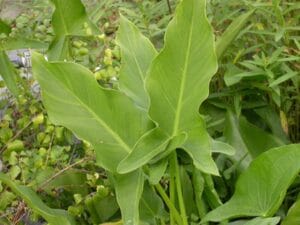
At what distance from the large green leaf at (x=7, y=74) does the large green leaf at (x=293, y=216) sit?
0.71 metres

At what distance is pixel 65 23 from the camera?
162 centimetres

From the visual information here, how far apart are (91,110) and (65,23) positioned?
1.23ft

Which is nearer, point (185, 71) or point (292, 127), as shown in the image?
point (185, 71)

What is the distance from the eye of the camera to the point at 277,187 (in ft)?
4.58

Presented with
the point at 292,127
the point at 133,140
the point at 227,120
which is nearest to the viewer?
the point at 133,140

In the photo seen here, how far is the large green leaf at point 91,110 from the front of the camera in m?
1.28

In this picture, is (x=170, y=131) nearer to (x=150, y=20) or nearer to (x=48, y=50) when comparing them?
(x=48, y=50)

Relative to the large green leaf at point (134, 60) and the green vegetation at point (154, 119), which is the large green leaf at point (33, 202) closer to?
the green vegetation at point (154, 119)

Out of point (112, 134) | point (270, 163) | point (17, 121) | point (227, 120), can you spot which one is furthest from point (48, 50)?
point (270, 163)

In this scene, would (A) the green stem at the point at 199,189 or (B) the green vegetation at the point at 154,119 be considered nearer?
(B) the green vegetation at the point at 154,119

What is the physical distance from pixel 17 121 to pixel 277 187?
0.72m

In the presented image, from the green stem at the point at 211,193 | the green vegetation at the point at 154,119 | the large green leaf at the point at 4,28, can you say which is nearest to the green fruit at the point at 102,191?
the green vegetation at the point at 154,119

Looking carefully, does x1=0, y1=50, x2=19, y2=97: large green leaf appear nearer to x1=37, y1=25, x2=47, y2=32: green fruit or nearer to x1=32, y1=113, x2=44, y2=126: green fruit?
x1=32, y1=113, x2=44, y2=126: green fruit

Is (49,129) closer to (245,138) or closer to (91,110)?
(91,110)
